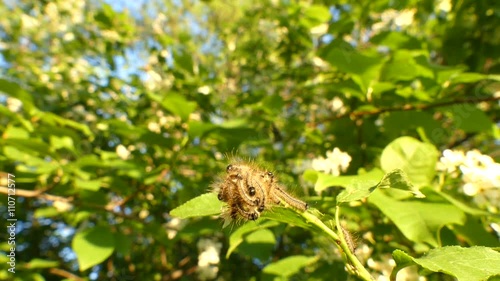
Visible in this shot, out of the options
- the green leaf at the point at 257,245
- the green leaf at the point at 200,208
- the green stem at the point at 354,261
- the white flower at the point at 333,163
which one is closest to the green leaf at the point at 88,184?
the green leaf at the point at 257,245

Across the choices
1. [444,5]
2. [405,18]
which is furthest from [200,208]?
[405,18]

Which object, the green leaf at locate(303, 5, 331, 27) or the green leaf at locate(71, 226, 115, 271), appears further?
the green leaf at locate(303, 5, 331, 27)

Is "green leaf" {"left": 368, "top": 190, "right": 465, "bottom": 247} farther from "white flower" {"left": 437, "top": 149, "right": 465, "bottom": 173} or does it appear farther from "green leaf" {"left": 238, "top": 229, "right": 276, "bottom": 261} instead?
"green leaf" {"left": 238, "top": 229, "right": 276, "bottom": 261}

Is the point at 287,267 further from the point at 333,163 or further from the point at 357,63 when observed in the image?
the point at 357,63

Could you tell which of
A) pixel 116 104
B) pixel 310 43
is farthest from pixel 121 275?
pixel 310 43

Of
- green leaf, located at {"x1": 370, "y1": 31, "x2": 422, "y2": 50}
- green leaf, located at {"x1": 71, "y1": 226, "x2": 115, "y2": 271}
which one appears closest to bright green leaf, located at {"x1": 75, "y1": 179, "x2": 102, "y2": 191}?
green leaf, located at {"x1": 71, "y1": 226, "x2": 115, "y2": 271}

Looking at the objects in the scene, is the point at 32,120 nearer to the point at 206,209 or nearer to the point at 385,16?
the point at 206,209
